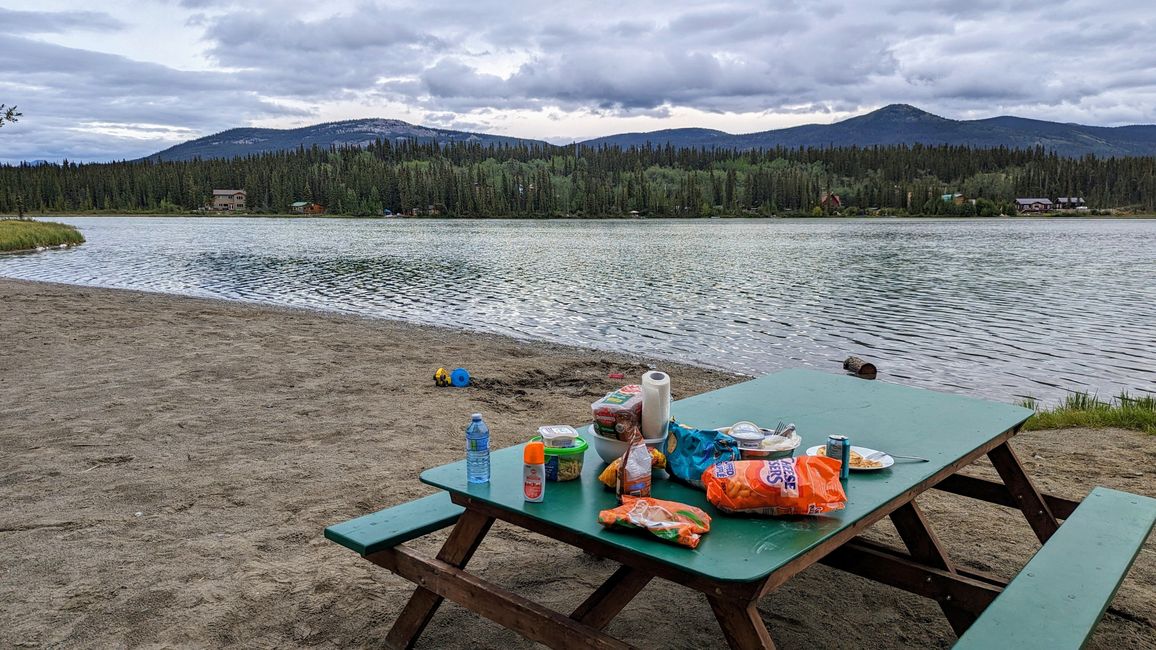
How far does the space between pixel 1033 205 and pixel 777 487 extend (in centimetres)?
17495

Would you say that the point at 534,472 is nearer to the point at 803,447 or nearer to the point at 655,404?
the point at 655,404

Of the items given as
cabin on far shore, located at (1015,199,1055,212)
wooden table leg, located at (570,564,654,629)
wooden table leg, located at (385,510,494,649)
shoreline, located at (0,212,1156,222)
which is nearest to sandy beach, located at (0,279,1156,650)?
wooden table leg, located at (385,510,494,649)

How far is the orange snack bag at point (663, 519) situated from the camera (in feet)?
7.96

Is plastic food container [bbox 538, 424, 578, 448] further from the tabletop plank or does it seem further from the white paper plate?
the white paper plate

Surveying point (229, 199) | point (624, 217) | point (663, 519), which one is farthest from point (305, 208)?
point (663, 519)

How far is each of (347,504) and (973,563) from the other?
3847 millimetres

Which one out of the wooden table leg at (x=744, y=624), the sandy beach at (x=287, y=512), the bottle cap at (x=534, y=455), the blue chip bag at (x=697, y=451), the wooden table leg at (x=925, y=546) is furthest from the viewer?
the sandy beach at (x=287, y=512)

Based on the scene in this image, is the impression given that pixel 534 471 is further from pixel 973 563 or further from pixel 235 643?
pixel 973 563

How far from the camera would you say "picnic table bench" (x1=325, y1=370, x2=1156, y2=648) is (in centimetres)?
243

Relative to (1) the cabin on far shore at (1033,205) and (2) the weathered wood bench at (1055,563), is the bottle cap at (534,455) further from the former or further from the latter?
(1) the cabin on far shore at (1033,205)

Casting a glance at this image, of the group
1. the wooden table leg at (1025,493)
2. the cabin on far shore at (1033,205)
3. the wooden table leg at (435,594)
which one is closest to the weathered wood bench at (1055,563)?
the wooden table leg at (435,594)

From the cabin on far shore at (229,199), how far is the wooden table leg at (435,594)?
17355 centimetres

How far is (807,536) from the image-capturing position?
248 centimetres

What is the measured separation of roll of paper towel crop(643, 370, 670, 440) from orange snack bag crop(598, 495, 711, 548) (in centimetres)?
38
